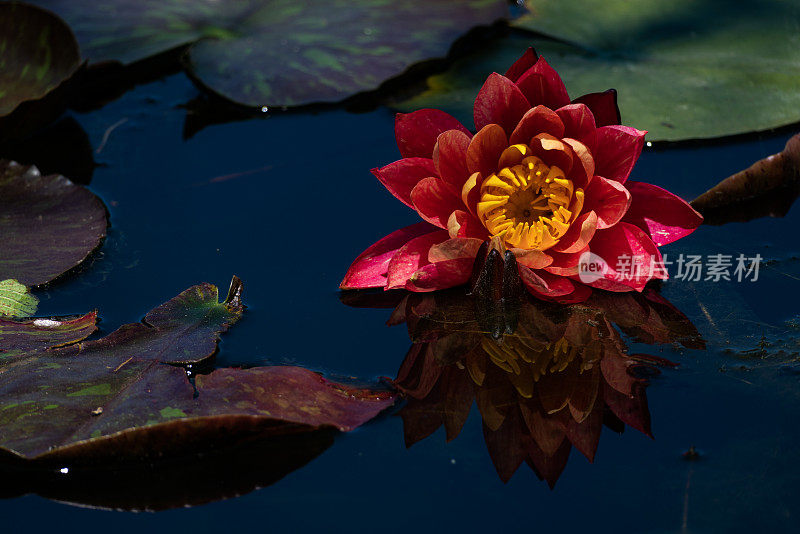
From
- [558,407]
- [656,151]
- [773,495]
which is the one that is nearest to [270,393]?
[558,407]

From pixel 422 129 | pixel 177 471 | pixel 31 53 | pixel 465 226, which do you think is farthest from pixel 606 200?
pixel 31 53

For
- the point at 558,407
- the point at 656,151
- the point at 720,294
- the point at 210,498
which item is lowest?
the point at 210,498

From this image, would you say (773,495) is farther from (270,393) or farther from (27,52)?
(27,52)

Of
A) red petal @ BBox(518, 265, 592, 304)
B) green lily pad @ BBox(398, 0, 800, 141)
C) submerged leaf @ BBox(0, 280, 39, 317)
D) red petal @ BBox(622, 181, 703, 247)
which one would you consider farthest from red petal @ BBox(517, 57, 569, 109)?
submerged leaf @ BBox(0, 280, 39, 317)

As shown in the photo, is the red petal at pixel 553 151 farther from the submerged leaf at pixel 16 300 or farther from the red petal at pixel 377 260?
the submerged leaf at pixel 16 300

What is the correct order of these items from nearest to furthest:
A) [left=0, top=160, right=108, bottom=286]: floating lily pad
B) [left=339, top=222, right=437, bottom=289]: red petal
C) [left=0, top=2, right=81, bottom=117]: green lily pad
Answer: [left=339, top=222, right=437, bottom=289]: red petal → [left=0, top=160, right=108, bottom=286]: floating lily pad → [left=0, top=2, right=81, bottom=117]: green lily pad

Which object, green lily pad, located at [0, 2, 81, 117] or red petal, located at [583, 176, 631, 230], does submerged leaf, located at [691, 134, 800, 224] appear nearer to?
red petal, located at [583, 176, 631, 230]
